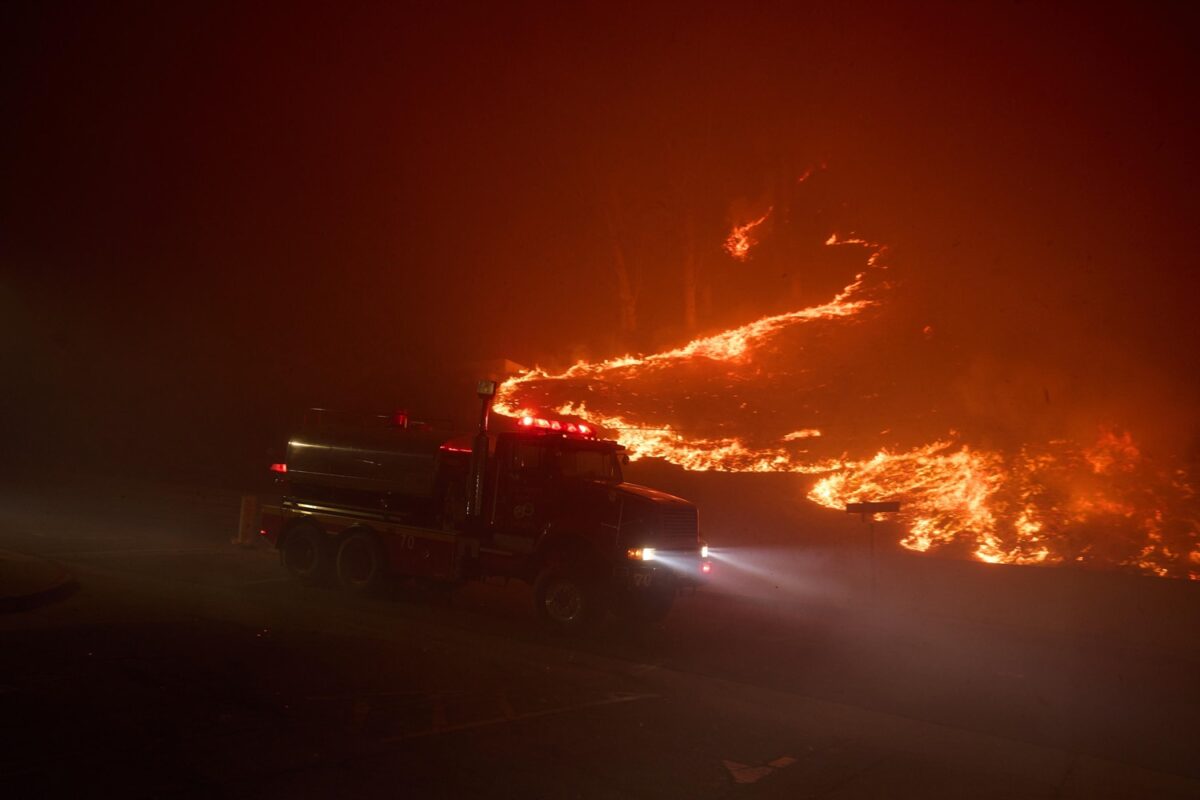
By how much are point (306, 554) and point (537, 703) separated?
7.69m

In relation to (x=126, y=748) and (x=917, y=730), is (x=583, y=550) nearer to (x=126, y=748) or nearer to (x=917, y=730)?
(x=917, y=730)

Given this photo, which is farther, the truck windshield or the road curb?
the truck windshield

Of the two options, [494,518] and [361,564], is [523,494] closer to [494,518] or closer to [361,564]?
[494,518]

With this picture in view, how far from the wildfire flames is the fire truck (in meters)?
7.79

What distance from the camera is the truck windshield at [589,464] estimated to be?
42.2 ft

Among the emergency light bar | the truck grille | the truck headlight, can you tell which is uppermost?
the emergency light bar

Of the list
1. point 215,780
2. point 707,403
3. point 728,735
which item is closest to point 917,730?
point 728,735

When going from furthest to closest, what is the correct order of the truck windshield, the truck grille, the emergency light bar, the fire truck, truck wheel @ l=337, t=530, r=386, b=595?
truck wheel @ l=337, t=530, r=386, b=595, the emergency light bar, the truck windshield, the truck grille, the fire truck

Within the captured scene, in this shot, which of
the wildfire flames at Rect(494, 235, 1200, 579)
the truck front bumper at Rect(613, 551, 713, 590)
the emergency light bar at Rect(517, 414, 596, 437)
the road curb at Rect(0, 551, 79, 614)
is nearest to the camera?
the road curb at Rect(0, 551, 79, 614)

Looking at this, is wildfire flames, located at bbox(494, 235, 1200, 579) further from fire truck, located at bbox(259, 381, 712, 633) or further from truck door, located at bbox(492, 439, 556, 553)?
truck door, located at bbox(492, 439, 556, 553)

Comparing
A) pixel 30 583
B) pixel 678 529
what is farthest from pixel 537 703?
pixel 30 583

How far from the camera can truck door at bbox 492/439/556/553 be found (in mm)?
12625

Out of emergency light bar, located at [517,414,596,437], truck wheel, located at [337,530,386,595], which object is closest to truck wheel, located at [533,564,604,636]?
emergency light bar, located at [517,414,596,437]

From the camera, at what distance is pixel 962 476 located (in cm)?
2173
